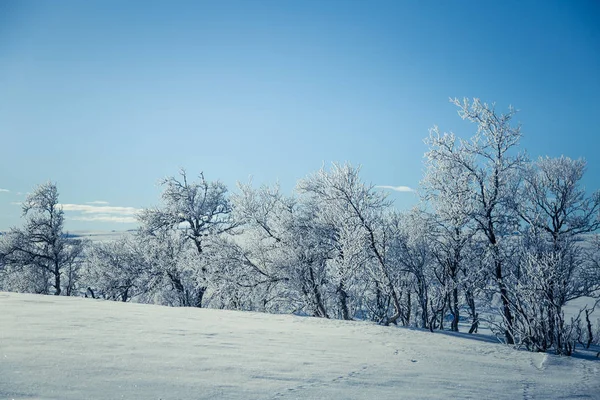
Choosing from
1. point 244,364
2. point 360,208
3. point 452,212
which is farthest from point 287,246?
point 244,364

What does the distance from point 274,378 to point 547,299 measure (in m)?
6.14

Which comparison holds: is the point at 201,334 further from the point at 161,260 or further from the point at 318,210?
the point at 161,260

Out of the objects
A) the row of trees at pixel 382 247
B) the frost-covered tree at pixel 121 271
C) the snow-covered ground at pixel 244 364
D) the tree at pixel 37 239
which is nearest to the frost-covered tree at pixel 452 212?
the row of trees at pixel 382 247

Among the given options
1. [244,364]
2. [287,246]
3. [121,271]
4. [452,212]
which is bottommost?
[121,271]

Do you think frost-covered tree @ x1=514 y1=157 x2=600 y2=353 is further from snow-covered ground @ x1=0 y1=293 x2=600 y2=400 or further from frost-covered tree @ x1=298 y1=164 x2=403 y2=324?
snow-covered ground @ x1=0 y1=293 x2=600 y2=400

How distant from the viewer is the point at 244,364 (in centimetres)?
385

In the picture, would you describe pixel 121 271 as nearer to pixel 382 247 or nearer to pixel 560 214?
pixel 382 247

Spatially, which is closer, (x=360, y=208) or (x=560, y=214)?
(x=360, y=208)

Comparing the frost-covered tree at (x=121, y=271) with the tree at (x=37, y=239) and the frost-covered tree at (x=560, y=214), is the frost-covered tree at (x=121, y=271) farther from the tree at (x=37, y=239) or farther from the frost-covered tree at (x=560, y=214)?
the frost-covered tree at (x=560, y=214)

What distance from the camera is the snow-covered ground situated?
118 inches

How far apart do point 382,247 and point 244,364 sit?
30.5 feet

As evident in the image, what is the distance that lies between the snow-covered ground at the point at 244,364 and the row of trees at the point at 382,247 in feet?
8.43

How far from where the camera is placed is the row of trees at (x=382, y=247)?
11477 mm

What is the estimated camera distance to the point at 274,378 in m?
3.47
